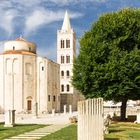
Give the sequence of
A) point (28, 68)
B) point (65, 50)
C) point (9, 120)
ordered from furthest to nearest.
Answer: point (65, 50), point (28, 68), point (9, 120)

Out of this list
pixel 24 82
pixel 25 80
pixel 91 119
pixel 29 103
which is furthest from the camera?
pixel 29 103

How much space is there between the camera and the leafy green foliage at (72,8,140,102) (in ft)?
110

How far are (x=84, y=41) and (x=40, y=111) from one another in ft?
124

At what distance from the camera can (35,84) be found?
72.6 m

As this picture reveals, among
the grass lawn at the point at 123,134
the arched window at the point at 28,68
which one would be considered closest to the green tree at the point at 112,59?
the grass lawn at the point at 123,134

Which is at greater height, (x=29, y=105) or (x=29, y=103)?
(x=29, y=103)

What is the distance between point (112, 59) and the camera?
1335 inches

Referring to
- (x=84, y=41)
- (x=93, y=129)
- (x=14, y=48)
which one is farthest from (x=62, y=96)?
(x=93, y=129)

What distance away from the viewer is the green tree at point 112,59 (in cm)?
3359

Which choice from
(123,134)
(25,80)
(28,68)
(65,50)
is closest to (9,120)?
(123,134)

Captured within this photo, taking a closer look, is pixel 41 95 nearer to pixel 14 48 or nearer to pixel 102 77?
pixel 14 48

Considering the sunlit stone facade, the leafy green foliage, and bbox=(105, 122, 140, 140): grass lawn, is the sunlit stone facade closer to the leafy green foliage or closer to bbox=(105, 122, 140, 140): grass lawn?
the leafy green foliage

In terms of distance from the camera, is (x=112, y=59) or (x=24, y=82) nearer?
(x=112, y=59)

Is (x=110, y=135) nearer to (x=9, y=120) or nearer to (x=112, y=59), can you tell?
(x=9, y=120)
